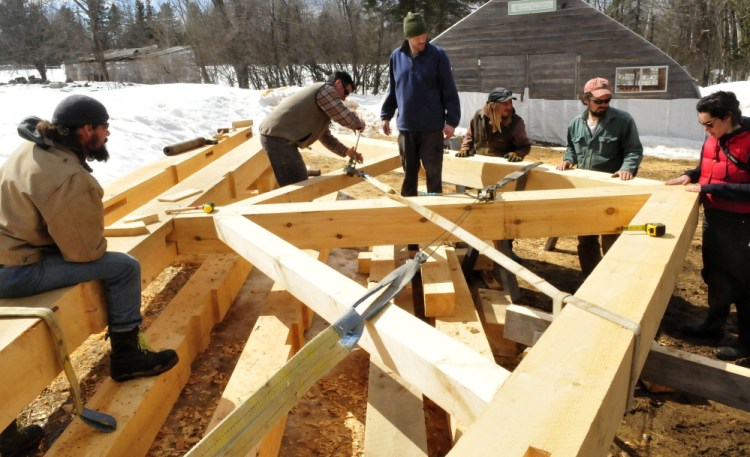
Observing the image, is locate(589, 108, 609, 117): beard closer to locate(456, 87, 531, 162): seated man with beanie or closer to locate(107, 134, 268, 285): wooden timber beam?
locate(456, 87, 531, 162): seated man with beanie

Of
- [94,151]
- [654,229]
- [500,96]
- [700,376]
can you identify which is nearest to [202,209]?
[94,151]

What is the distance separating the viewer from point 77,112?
2.35 metres

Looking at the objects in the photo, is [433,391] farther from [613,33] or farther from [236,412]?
[613,33]

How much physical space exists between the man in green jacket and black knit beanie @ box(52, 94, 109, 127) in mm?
3319

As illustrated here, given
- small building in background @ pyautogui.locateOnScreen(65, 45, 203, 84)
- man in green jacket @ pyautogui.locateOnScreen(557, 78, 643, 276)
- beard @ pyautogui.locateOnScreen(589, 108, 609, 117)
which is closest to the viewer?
man in green jacket @ pyautogui.locateOnScreen(557, 78, 643, 276)

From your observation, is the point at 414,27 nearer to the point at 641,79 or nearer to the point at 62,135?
the point at 62,135

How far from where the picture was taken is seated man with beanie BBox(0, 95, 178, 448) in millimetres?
2178

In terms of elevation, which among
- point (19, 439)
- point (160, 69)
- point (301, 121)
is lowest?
point (19, 439)

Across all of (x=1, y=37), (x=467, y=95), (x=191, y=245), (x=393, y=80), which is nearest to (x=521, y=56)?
(x=467, y=95)

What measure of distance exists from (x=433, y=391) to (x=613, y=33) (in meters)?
14.9

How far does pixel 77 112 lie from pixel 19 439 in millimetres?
1593

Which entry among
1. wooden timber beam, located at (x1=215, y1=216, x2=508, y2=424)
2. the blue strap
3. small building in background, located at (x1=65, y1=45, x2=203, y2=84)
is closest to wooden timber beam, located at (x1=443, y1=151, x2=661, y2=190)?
the blue strap

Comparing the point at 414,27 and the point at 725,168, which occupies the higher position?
the point at 414,27

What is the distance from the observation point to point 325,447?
2.56m
